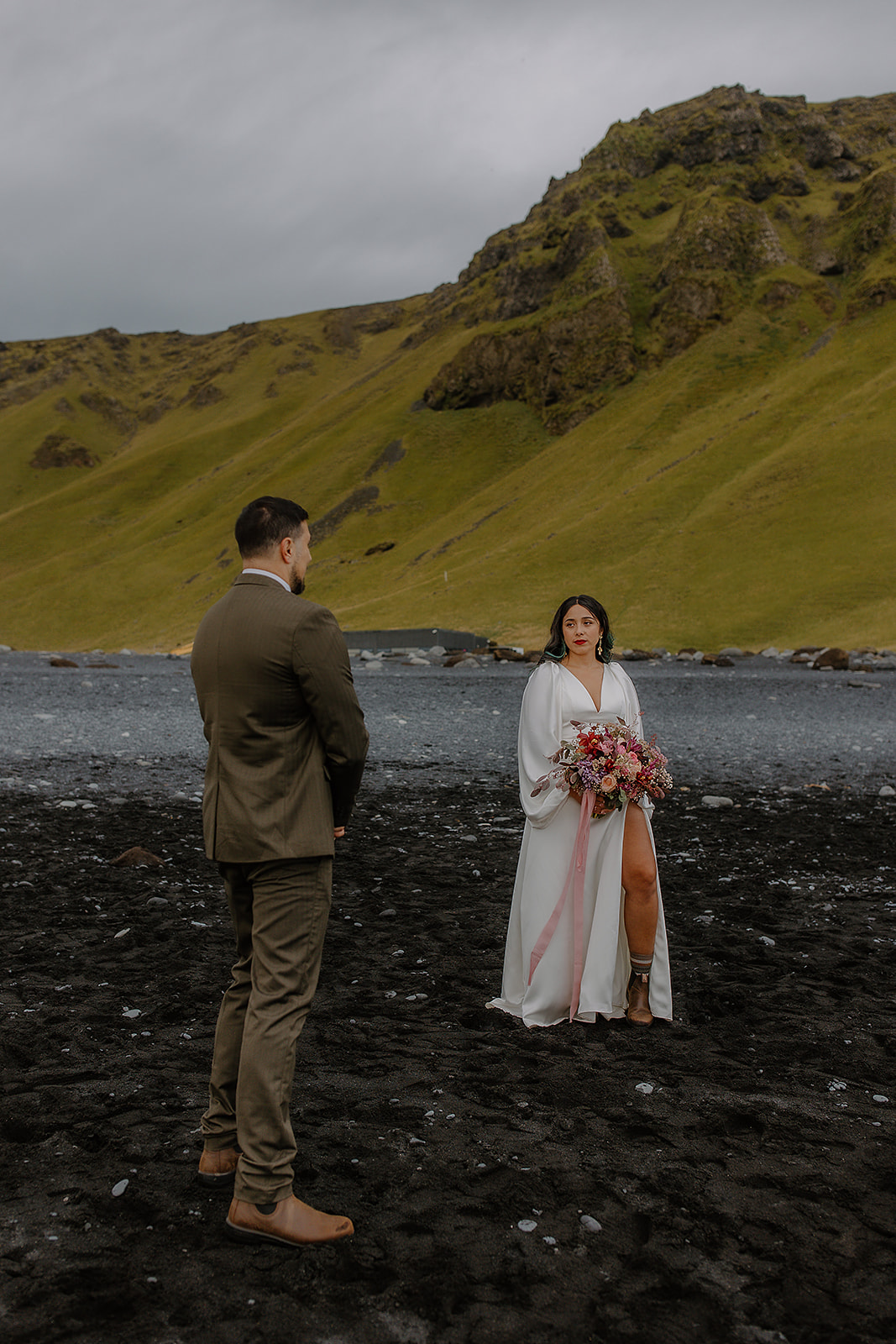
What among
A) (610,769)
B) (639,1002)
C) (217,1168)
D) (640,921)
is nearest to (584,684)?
(610,769)

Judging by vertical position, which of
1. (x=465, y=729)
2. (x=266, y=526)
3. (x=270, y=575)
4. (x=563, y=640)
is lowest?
(x=465, y=729)

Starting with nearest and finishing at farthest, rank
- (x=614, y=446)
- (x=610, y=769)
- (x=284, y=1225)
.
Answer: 1. (x=284, y=1225)
2. (x=610, y=769)
3. (x=614, y=446)

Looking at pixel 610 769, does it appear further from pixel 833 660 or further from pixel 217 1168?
pixel 833 660

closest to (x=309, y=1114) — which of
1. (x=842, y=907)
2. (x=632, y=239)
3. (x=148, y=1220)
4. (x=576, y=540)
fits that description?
(x=148, y=1220)

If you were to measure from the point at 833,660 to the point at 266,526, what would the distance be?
39.2m

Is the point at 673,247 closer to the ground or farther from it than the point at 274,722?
farther from it

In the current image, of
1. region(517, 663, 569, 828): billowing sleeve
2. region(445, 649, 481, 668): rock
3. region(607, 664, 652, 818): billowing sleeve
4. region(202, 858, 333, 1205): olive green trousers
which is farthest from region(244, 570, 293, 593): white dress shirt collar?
region(445, 649, 481, 668): rock

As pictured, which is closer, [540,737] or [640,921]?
[640,921]

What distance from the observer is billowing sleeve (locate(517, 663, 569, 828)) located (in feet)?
21.4

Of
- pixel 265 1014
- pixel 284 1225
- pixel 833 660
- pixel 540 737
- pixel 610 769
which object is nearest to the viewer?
pixel 284 1225

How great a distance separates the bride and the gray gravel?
869 centimetres

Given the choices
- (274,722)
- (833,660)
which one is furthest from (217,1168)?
(833,660)

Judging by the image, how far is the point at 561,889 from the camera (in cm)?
651

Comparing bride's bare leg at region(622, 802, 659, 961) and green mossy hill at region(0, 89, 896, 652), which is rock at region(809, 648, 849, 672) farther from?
bride's bare leg at region(622, 802, 659, 961)
